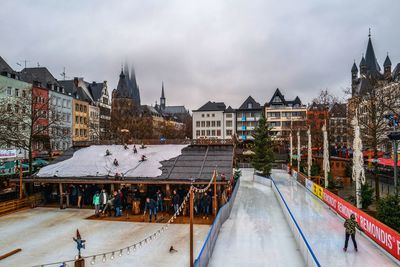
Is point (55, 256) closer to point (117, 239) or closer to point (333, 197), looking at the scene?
point (117, 239)

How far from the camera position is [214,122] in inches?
3150

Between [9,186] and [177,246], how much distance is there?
20022 mm

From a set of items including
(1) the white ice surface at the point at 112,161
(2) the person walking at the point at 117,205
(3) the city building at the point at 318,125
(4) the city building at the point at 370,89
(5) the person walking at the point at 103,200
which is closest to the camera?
(2) the person walking at the point at 117,205

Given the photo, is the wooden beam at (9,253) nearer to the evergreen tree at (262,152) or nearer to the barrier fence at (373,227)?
the barrier fence at (373,227)

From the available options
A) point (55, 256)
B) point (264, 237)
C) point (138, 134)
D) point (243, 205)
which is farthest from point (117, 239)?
point (138, 134)

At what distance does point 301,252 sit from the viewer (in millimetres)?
11922

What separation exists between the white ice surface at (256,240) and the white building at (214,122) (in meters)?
57.8

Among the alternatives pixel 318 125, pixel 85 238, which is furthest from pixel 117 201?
pixel 318 125

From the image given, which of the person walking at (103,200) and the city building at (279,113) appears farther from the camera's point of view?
the city building at (279,113)

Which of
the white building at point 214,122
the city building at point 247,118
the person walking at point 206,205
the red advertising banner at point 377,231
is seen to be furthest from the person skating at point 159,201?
the white building at point 214,122

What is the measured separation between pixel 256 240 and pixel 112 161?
14492mm

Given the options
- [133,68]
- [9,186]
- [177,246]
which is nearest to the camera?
[177,246]

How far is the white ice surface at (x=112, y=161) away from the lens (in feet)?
72.6

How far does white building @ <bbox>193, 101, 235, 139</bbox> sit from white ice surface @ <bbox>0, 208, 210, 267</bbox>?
61.9 metres
